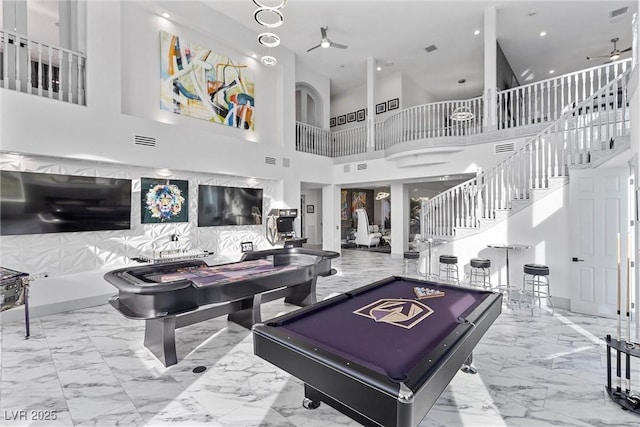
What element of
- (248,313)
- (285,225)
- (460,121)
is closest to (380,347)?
(248,313)

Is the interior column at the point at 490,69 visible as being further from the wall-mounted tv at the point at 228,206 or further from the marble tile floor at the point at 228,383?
the wall-mounted tv at the point at 228,206

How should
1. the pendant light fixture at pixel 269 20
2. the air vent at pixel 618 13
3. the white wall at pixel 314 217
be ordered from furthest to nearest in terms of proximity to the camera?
the white wall at pixel 314 217
the air vent at pixel 618 13
the pendant light fixture at pixel 269 20

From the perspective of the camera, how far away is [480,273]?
6250 mm

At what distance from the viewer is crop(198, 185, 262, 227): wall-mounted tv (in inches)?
273

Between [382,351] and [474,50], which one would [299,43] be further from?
[382,351]

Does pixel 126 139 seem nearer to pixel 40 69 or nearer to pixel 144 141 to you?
pixel 144 141

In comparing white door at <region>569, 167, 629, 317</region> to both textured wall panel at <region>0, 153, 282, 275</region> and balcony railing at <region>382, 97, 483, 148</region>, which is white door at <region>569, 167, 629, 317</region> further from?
textured wall panel at <region>0, 153, 282, 275</region>

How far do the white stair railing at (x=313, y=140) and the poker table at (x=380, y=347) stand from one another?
25.0 feet

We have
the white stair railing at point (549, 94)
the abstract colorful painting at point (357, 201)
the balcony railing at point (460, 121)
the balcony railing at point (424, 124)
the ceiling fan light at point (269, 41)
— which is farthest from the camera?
the abstract colorful painting at point (357, 201)

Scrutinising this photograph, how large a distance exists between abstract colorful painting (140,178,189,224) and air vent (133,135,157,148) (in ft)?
2.21

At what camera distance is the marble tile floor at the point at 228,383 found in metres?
2.33

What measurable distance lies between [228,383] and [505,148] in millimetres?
7349

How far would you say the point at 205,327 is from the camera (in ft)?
13.8

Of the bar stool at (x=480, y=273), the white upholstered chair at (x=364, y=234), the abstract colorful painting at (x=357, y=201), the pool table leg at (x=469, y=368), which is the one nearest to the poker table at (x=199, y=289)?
the pool table leg at (x=469, y=368)
